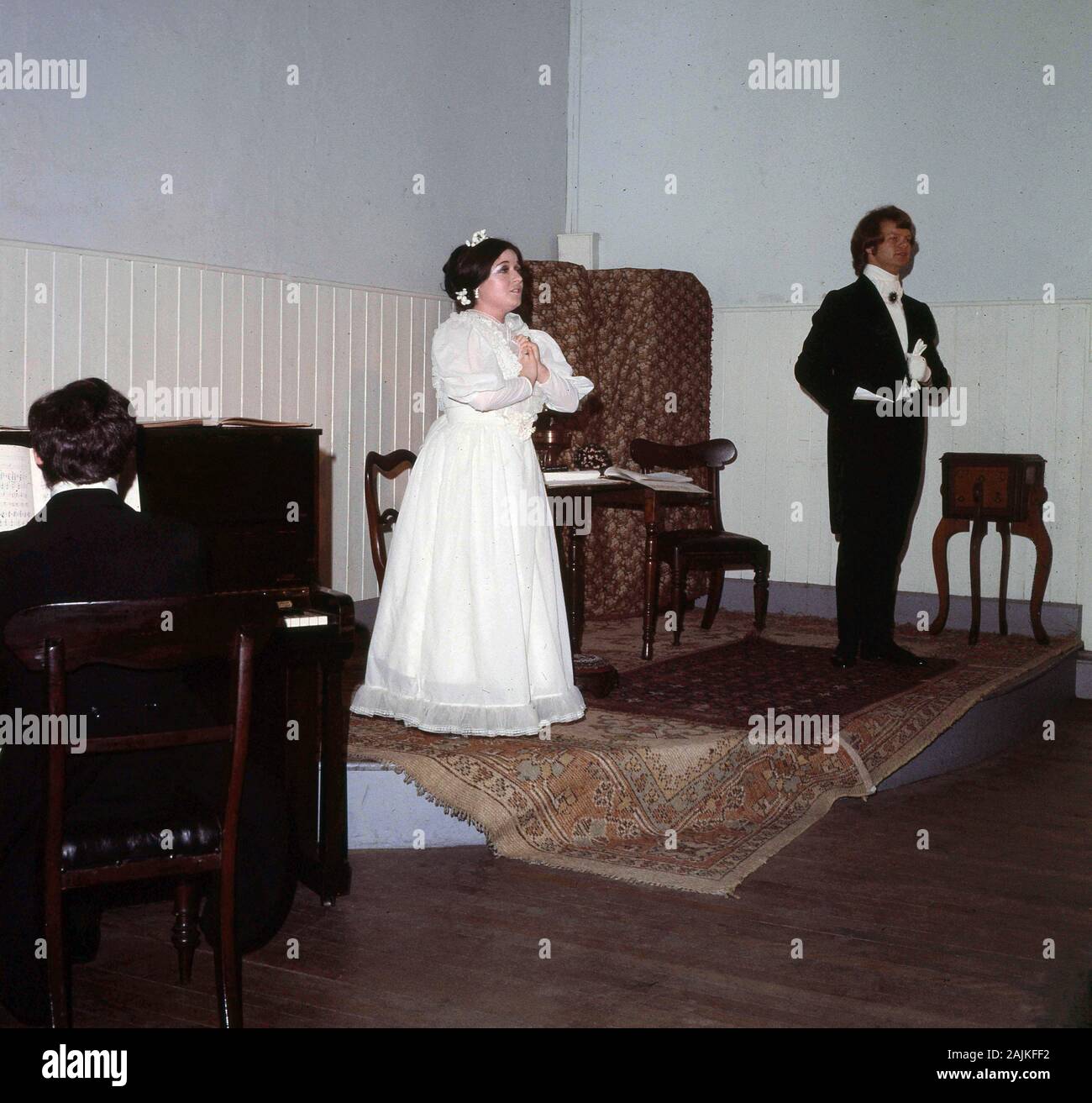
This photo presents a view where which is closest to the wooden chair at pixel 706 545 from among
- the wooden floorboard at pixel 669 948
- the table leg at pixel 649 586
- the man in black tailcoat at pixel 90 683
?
the table leg at pixel 649 586

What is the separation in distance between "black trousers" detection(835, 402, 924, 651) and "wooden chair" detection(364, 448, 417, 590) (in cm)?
191

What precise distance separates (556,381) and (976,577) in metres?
3.10

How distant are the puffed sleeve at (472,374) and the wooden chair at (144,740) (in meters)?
1.66

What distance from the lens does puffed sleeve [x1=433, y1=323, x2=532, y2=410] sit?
4117 mm

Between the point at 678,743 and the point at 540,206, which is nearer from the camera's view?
the point at 678,743

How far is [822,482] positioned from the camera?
7328 millimetres

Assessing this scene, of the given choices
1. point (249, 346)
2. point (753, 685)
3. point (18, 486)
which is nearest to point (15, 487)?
point (18, 486)

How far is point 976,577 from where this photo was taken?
21.3 ft

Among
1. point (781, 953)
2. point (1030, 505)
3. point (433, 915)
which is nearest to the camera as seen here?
point (781, 953)

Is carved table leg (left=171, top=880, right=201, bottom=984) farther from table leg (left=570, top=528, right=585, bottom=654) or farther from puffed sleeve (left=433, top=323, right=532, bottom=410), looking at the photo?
table leg (left=570, top=528, right=585, bottom=654)
